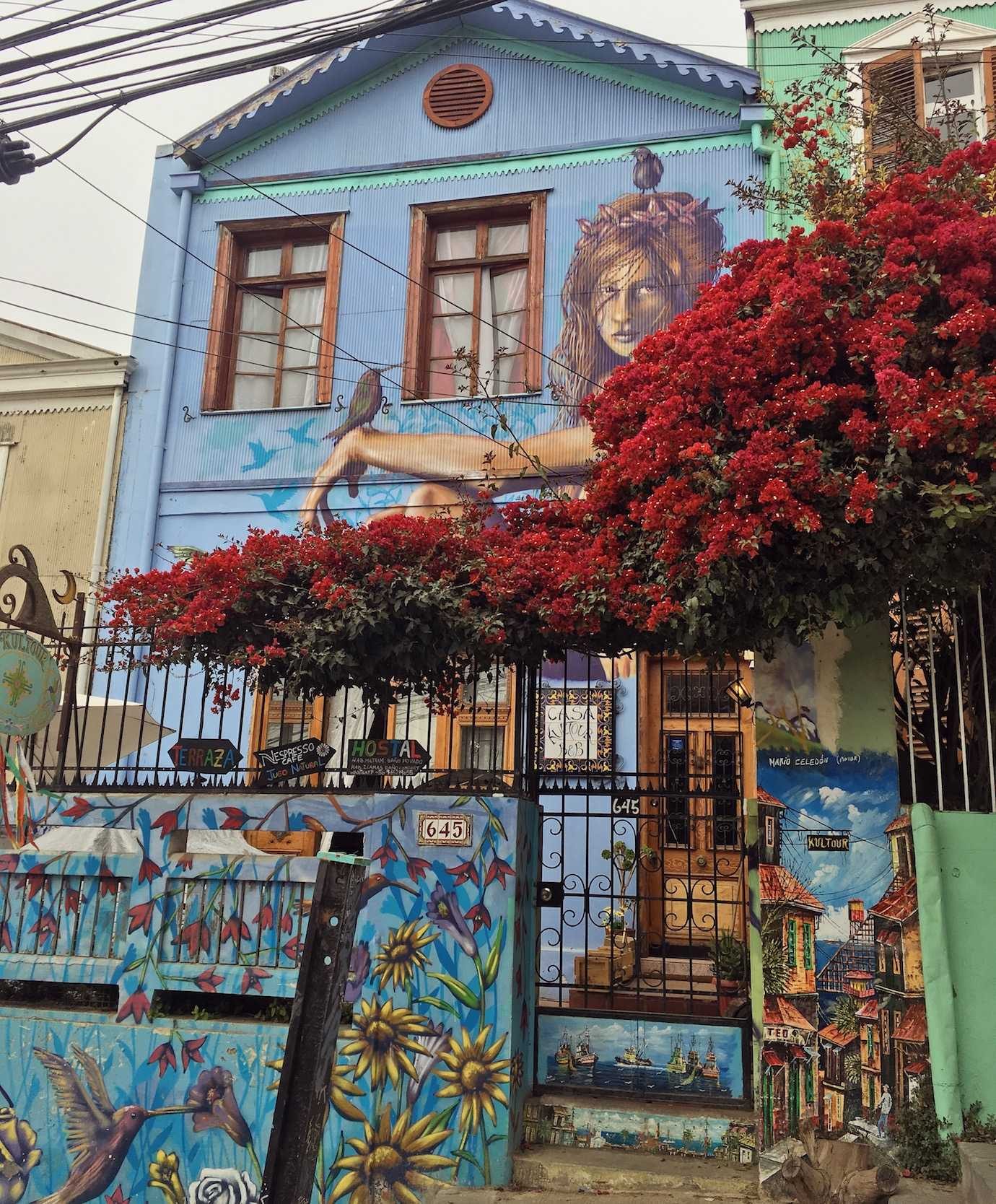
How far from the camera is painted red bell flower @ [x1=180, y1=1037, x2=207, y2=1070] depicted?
249 inches

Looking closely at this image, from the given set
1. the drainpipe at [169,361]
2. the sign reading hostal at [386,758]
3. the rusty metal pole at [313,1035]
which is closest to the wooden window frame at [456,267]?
the drainpipe at [169,361]

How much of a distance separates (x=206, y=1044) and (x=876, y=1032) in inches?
150

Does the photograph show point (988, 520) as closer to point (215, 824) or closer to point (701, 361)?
point (701, 361)

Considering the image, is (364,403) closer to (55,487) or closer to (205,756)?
(55,487)

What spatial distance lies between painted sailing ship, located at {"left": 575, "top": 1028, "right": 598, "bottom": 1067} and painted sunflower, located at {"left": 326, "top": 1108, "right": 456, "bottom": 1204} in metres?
0.93

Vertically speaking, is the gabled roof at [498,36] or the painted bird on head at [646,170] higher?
the gabled roof at [498,36]

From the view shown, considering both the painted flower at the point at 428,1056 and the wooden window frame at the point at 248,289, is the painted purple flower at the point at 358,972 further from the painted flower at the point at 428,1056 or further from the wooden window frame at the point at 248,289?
the wooden window frame at the point at 248,289

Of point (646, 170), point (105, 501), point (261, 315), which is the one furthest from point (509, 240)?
point (105, 501)

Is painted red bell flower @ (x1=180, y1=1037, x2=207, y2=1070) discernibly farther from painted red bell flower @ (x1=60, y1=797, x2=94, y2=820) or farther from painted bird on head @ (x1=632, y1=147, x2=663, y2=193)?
painted bird on head @ (x1=632, y1=147, x2=663, y2=193)

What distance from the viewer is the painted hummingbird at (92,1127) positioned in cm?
631

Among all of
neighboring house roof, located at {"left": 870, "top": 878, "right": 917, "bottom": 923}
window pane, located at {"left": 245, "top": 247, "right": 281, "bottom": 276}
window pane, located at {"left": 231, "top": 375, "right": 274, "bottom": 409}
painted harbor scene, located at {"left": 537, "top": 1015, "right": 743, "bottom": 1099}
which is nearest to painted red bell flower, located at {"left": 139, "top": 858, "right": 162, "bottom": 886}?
painted harbor scene, located at {"left": 537, "top": 1015, "right": 743, "bottom": 1099}

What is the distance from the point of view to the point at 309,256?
1259 centimetres

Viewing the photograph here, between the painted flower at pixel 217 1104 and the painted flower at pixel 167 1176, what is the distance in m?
0.23

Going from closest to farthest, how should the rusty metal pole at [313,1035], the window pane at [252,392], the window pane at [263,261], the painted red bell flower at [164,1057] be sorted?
the rusty metal pole at [313,1035], the painted red bell flower at [164,1057], the window pane at [252,392], the window pane at [263,261]
